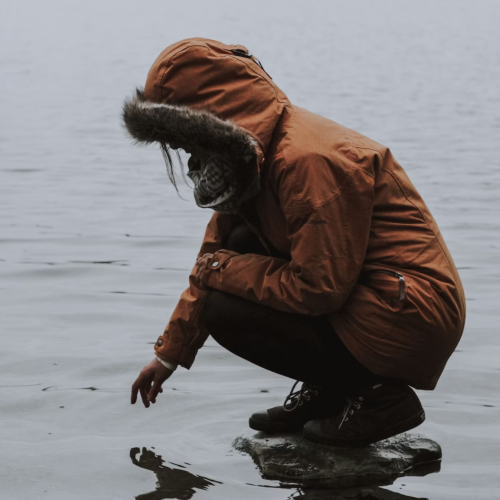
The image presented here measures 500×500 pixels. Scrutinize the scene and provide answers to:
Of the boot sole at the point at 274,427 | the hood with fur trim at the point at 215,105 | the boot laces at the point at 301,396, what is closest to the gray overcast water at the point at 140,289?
the boot sole at the point at 274,427

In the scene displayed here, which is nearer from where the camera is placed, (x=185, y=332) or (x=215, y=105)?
(x=215, y=105)

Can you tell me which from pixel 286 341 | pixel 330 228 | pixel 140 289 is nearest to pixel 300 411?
pixel 286 341

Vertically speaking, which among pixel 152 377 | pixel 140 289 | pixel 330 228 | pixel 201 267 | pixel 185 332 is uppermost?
pixel 330 228

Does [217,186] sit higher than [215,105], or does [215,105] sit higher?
[215,105]

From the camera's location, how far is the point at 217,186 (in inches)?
123

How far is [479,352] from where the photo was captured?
183 inches

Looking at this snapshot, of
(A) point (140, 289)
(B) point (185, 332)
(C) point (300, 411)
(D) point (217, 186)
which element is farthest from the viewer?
(A) point (140, 289)

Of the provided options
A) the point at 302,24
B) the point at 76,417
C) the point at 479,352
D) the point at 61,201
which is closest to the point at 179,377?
the point at 76,417

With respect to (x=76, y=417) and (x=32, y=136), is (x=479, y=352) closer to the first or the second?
(x=76, y=417)

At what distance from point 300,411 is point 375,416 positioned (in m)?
0.32

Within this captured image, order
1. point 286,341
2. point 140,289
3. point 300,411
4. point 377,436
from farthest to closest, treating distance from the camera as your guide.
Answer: point 140,289 → point 300,411 → point 377,436 → point 286,341

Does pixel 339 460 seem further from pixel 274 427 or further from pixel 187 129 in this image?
pixel 187 129

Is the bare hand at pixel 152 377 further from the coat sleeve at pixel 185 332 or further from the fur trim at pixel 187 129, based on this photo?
the fur trim at pixel 187 129

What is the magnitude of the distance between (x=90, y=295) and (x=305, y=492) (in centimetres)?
272
